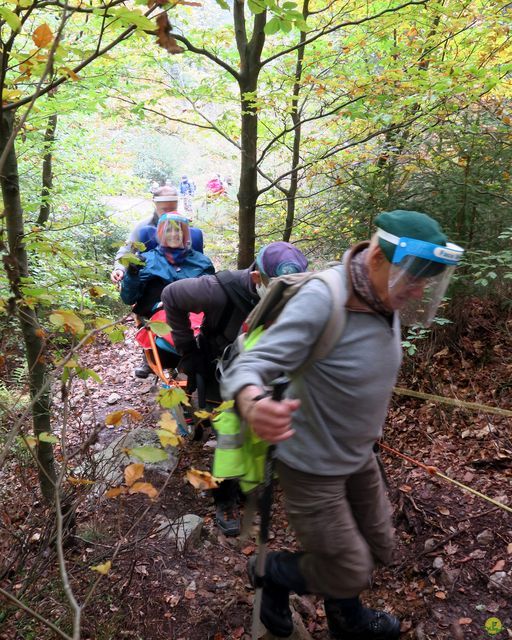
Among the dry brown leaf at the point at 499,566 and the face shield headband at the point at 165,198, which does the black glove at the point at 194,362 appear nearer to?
the face shield headband at the point at 165,198

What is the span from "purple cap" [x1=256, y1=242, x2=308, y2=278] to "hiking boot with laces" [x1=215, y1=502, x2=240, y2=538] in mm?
2046

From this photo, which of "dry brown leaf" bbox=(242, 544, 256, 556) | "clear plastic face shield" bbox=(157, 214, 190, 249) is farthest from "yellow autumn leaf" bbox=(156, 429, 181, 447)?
"clear plastic face shield" bbox=(157, 214, 190, 249)

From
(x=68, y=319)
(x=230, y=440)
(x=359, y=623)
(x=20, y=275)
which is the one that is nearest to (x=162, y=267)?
(x=20, y=275)

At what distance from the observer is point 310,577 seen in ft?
7.30

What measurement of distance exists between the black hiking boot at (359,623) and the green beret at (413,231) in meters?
1.85

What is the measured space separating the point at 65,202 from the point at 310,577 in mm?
8337

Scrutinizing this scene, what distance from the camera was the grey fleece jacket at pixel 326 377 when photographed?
5.81 ft

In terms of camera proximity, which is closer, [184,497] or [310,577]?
[310,577]

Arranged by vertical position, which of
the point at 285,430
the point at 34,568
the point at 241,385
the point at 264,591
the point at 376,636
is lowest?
the point at 376,636

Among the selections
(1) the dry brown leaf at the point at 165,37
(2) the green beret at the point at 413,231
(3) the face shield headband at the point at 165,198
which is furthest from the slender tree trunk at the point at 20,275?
(3) the face shield headband at the point at 165,198

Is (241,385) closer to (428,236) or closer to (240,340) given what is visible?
(240,340)

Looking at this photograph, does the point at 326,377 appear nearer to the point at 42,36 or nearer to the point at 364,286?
the point at 364,286

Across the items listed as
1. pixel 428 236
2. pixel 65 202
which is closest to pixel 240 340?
pixel 428 236

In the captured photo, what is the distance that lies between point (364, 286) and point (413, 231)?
0.93ft
